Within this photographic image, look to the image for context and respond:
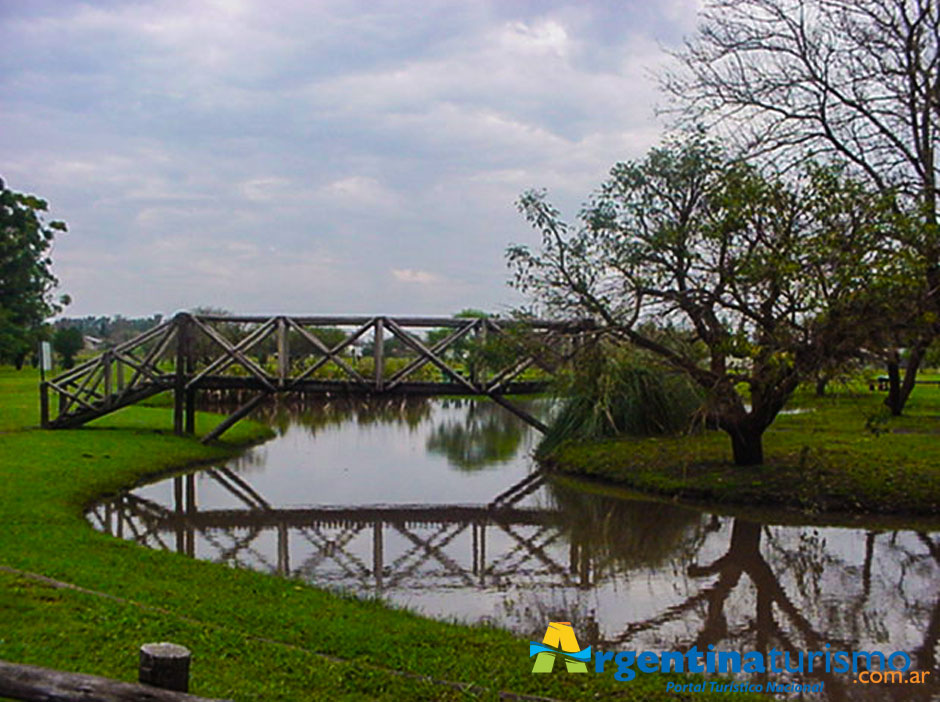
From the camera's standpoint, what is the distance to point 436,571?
39.6 feet

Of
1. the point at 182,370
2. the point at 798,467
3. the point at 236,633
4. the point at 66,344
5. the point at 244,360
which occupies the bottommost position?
the point at 236,633

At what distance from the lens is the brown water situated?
9.26 metres

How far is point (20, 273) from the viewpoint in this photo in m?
50.9

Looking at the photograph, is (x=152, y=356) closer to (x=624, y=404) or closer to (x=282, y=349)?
(x=282, y=349)

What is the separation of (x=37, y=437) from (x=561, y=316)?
38.1 feet

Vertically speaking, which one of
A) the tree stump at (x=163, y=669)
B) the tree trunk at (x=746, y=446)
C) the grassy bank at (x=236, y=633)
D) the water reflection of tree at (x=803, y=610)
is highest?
the tree stump at (x=163, y=669)

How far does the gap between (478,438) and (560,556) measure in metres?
17.8

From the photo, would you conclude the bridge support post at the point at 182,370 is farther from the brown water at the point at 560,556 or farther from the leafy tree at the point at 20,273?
the leafy tree at the point at 20,273

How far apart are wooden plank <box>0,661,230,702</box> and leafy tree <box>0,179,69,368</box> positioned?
4828cm

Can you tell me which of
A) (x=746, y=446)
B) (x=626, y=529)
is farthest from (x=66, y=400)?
(x=746, y=446)

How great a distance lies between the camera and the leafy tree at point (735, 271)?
46.1 ft

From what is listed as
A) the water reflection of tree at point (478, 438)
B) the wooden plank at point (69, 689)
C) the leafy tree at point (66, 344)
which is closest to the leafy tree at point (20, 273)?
the leafy tree at point (66, 344)

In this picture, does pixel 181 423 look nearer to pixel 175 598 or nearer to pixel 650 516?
pixel 650 516

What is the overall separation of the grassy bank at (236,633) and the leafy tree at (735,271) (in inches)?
331
